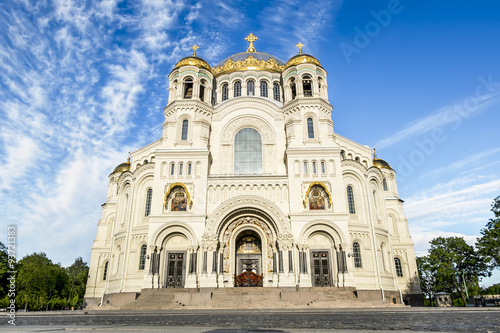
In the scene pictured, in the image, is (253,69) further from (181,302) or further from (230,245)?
(181,302)

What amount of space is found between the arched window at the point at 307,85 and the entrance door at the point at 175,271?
17.5 meters

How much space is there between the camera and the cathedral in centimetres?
2383

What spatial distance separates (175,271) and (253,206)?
724 cm

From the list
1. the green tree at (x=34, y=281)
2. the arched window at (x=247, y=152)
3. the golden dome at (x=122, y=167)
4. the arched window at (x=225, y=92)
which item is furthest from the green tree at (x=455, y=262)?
the green tree at (x=34, y=281)

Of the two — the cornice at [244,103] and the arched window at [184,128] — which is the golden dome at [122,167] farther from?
the cornice at [244,103]

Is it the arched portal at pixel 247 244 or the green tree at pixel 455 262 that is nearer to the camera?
the arched portal at pixel 247 244

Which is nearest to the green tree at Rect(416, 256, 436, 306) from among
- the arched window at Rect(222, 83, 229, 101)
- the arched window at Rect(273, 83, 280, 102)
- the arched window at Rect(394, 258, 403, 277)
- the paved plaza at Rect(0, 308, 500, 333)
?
the arched window at Rect(394, 258, 403, 277)

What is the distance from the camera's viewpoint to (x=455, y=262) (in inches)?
1325

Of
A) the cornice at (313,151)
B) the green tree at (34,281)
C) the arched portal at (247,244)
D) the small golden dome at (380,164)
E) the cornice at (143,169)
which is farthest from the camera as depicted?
the small golden dome at (380,164)

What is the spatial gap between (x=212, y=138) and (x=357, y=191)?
42.8 feet

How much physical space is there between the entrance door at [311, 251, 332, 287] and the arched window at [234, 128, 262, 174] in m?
8.48

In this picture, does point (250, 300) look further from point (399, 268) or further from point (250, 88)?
point (250, 88)

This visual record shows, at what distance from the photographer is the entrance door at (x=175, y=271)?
77.9 ft

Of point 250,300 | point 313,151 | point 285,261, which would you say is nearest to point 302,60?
point 313,151
